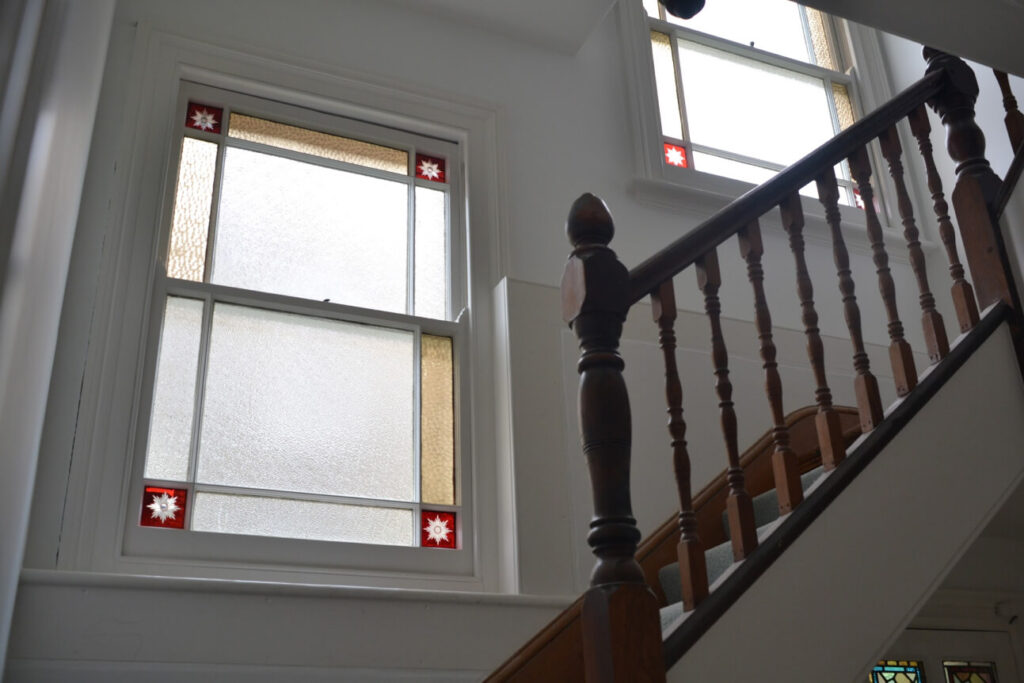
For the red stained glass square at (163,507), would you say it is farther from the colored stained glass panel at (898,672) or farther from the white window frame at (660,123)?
the colored stained glass panel at (898,672)

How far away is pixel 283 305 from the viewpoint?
310 centimetres

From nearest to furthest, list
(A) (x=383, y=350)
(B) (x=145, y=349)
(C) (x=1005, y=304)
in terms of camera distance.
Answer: (C) (x=1005, y=304) < (B) (x=145, y=349) < (A) (x=383, y=350)

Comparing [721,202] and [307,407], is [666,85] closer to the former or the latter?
[721,202]

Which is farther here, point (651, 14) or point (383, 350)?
point (651, 14)

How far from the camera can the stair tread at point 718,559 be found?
2.44m

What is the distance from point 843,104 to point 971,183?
200cm

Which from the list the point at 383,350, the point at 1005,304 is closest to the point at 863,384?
the point at 1005,304

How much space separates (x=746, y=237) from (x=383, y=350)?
1341 mm

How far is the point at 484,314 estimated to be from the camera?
3.34 metres

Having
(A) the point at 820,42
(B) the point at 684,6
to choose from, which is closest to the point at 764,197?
(B) the point at 684,6

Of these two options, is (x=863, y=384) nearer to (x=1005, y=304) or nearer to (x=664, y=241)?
(x=1005, y=304)

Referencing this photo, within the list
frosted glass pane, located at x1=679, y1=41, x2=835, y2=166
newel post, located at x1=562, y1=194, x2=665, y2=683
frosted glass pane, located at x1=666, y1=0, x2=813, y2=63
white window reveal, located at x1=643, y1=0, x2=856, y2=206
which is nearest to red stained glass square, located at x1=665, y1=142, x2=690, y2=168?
white window reveal, located at x1=643, y1=0, x2=856, y2=206

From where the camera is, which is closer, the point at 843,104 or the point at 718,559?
the point at 718,559

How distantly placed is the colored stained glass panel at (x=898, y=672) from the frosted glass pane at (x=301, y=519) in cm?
155
